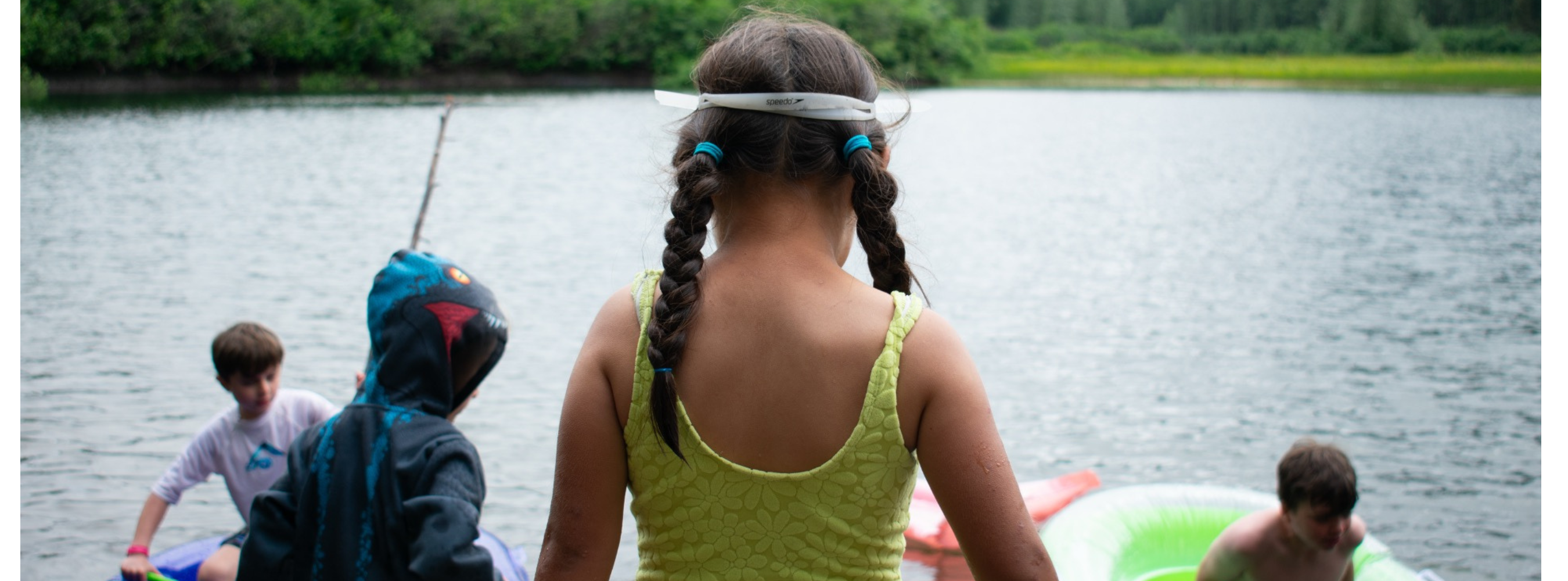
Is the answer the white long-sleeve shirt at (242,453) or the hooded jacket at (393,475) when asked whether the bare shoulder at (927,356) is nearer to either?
the hooded jacket at (393,475)

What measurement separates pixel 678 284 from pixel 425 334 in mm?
1131

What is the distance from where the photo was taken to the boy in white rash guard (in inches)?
127

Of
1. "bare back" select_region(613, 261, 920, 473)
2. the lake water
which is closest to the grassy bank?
the lake water

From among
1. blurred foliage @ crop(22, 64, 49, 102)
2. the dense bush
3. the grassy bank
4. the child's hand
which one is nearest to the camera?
the child's hand

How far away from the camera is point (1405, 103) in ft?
135

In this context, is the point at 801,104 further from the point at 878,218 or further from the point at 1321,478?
the point at 1321,478

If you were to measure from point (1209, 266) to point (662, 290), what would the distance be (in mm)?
13172

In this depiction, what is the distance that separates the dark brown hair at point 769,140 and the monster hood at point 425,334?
1054mm

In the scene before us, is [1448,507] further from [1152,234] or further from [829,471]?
[1152,234]

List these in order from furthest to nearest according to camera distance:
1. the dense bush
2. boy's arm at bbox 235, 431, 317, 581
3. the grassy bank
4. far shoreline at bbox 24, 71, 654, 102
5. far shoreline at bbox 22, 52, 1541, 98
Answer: the dense bush, the grassy bank, far shoreline at bbox 22, 52, 1541, 98, far shoreline at bbox 24, 71, 654, 102, boy's arm at bbox 235, 431, 317, 581

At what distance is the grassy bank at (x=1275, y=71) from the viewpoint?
178ft

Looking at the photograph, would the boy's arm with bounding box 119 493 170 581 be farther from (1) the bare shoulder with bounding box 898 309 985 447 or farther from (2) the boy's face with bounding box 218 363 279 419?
(1) the bare shoulder with bounding box 898 309 985 447

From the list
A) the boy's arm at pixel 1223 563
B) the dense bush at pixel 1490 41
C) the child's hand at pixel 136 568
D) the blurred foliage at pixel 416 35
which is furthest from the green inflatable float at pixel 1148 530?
the dense bush at pixel 1490 41

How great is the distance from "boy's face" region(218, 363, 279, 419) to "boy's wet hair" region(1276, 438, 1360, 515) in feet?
9.25
